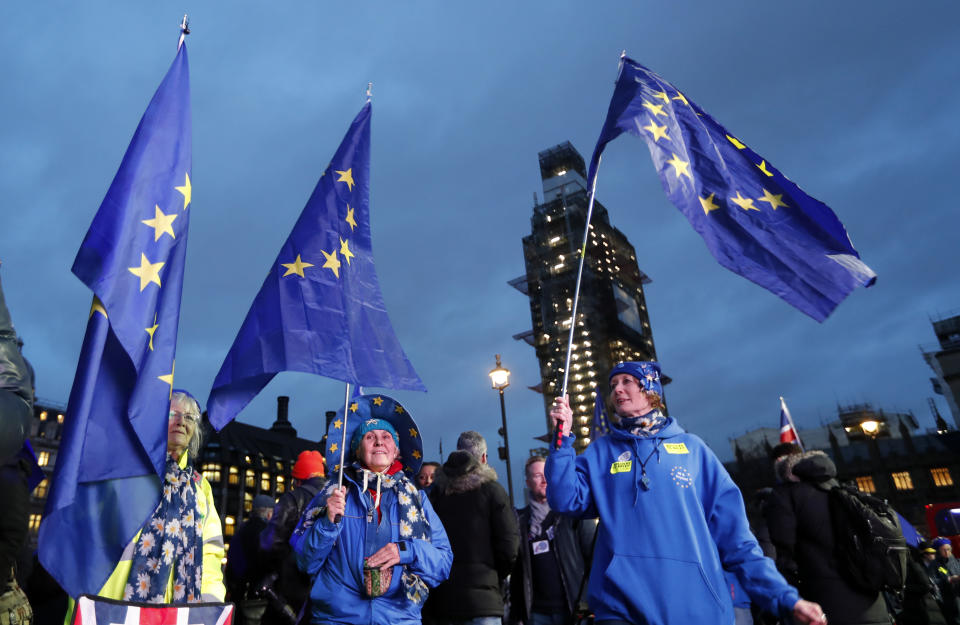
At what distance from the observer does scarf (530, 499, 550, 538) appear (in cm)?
602

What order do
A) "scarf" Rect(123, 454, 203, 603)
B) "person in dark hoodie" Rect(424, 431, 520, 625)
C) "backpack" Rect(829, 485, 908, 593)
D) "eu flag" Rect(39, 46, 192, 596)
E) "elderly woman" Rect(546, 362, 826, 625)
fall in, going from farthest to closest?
"person in dark hoodie" Rect(424, 431, 520, 625) < "backpack" Rect(829, 485, 908, 593) < "scarf" Rect(123, 454, 203, 603) < "elderly woman" Rect(546, 362, 826, 625) < "eu flag" Rect(39, 46, 192, 596)

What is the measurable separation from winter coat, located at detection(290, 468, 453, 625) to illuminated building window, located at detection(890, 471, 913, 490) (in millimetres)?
79892

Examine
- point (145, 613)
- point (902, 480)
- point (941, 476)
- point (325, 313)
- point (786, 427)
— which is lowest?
point (145, 613)

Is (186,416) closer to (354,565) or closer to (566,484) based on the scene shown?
(354,565)

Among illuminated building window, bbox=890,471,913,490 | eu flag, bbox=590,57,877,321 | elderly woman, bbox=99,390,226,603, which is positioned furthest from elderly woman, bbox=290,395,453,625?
illuminated building window, bbox=890,471,913,490

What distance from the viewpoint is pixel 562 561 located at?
5.65 meters

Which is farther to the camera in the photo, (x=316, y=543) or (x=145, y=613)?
(x=316, y=543)

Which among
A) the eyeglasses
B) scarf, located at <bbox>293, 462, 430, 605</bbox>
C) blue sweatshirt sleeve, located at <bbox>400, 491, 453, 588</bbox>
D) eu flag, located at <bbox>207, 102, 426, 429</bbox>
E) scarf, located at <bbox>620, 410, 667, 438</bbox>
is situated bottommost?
blue sweatshirt sleeve, located at <bbox>400, 491, 453, 588</bbox>

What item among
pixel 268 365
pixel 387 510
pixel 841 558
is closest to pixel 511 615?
pixel 387 510

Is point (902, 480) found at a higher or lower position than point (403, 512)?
higher

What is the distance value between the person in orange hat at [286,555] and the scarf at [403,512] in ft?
5.29

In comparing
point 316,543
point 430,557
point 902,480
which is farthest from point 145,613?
point 902,480

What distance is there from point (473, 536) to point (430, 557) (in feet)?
4.24

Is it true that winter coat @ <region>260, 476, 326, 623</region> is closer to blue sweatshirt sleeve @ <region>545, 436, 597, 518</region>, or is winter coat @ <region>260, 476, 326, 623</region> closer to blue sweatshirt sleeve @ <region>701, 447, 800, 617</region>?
blue sweatshirt sleeve @ <region>545, 436, 597, 518</region>
